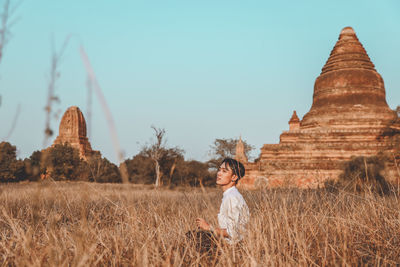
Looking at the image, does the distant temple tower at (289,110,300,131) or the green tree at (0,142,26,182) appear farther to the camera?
the distant temple tower at (289,110,300,131)

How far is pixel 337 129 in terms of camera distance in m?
19.5

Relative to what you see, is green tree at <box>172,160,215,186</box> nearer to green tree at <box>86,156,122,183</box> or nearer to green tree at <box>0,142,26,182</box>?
green tree at <box>86,156,122,183</box>

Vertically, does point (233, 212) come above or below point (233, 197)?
below

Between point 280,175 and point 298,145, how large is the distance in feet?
7.32

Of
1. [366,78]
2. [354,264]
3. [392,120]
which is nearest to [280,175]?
[392,120]

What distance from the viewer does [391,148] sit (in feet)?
53.5

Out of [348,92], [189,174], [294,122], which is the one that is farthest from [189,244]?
[189,174]

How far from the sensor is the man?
2646 mm

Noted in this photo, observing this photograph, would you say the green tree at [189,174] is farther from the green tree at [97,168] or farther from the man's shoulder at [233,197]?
the man's shoulder at [233,197]

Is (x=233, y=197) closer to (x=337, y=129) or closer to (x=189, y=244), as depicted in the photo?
(x=189, y=244)

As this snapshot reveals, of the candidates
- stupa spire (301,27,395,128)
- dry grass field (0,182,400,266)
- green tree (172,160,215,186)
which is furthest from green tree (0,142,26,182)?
dry grass field (0,182,400,266)

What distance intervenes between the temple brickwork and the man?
12.7 m

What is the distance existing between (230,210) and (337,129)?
60.0 feet

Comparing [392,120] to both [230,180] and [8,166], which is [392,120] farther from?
[8,166]
